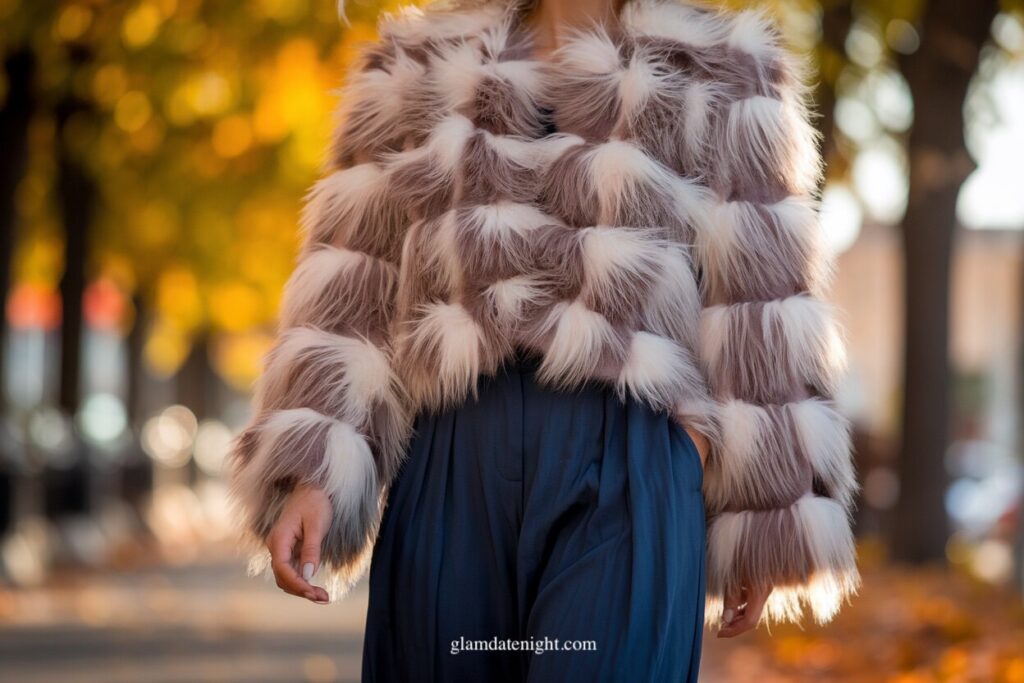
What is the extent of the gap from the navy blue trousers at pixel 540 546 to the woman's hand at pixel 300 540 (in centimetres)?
12

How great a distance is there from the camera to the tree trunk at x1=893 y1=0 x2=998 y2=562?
11391 mm

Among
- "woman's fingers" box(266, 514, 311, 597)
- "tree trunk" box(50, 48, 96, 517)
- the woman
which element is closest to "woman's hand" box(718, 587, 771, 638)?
the woman

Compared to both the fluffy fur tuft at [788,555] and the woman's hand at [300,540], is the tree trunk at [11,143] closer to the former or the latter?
the woman's hand at [300,540]

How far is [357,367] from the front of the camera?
10.3 feet

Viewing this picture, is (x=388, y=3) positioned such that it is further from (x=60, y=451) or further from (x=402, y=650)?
(x=60, y=451)

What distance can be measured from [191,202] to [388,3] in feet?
38.8

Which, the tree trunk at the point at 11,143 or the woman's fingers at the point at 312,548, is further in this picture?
the tree trunk at the point at 11,143

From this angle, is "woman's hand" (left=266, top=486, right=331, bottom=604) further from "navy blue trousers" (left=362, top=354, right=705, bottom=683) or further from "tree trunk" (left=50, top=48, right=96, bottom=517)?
"tree trunk" (left=50, top=48, right=96, bottom=517)

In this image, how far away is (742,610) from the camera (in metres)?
3.15

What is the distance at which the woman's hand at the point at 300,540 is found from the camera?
2.91 m

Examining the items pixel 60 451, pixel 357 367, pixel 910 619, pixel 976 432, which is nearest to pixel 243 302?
pixel 60 451

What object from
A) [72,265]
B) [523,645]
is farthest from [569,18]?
[72,265]

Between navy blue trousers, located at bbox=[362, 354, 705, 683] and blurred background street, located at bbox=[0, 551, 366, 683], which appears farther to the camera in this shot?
blurred background street, located at bbox=[0, 551, 366, 683]

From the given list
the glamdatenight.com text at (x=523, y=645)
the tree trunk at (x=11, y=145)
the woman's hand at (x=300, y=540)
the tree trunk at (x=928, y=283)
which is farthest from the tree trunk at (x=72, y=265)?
the glamdatenight.com text at (x=523, y=645)
